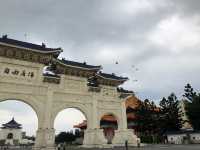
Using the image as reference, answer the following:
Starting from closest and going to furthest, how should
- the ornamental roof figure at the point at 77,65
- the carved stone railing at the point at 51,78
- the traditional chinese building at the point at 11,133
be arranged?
the carved stone railing at the point at 51,78 < the ornamental roof figure at the point at 77,65 < the traditional chinese building at the point at 11,133

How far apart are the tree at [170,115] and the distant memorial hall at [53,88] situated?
15.5 m

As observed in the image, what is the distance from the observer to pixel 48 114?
21.6 metres

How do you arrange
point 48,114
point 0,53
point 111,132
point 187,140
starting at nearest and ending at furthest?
point 0,53 → point 48,114 → point 187,140 → point 111,132

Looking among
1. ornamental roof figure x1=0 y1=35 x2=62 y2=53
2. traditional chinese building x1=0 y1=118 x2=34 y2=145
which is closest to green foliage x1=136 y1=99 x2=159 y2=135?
ornamental roof figure x1=0 y1=35 x2=62 y2=53

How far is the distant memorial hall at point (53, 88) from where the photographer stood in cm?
2033

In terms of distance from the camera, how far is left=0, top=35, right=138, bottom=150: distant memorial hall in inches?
800

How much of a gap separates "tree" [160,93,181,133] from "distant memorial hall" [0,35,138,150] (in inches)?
612

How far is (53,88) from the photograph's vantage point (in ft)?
74.1

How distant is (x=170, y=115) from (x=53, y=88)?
85.1 ft

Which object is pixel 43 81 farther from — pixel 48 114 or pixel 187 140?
pixel 187 140

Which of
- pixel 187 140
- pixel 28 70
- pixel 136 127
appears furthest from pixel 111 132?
pixel 28 70

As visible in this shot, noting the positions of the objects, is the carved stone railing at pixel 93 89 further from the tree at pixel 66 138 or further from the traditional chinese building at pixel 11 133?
the traditional chinese building at pixel 11 133

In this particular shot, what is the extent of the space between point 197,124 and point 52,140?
91.4 feet

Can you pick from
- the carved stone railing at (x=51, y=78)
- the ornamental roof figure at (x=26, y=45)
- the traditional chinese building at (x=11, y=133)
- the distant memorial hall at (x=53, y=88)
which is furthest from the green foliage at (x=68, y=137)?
the ornamental roof figure at (x=26, y=45)
